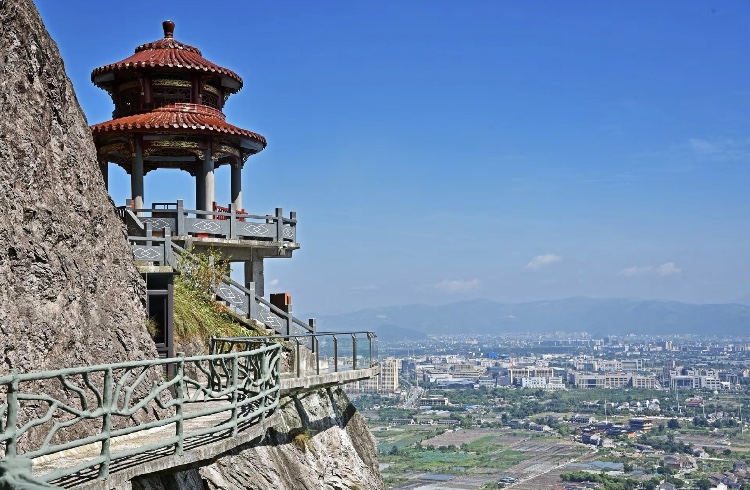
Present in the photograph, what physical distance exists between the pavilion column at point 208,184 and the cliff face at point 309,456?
7.10 m

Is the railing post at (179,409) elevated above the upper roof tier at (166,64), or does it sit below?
below

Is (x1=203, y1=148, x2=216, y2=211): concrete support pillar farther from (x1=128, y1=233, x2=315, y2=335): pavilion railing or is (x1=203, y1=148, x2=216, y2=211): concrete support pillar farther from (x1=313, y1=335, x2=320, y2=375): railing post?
(x1=313, y1=335, x2=320, y2=375): railing post

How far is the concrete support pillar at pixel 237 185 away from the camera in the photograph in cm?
2893

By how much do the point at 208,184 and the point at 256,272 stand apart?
292cm

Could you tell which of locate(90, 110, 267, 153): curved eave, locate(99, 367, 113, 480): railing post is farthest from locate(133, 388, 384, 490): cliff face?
locate(90, 110, 267, 153): curved eave

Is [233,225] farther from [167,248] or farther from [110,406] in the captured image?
[110,406]

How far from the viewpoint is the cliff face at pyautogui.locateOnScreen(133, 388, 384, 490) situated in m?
17.1

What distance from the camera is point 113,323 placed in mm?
12664

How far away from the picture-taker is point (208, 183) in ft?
90.9

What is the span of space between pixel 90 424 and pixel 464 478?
115 m

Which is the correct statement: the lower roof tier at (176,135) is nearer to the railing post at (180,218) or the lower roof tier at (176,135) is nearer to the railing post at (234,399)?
the railing post at (180,218)

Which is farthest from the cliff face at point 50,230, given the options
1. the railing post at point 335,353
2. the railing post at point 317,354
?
the railing post at point 335,353

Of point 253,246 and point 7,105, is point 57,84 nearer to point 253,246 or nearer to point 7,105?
point 7,105

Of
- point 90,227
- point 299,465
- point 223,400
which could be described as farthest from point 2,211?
point 299,465
